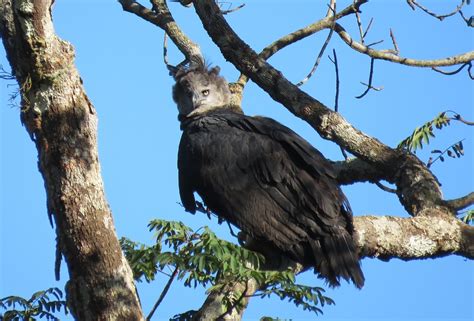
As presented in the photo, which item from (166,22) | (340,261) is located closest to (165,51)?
(166,22)

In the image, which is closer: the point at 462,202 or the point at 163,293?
the point at 163,293

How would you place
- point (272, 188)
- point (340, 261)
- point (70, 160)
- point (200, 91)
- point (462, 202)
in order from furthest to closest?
point (200, 91) → point (272, 188) → point (462, 202) → point (340, 261) → point (70, 160)

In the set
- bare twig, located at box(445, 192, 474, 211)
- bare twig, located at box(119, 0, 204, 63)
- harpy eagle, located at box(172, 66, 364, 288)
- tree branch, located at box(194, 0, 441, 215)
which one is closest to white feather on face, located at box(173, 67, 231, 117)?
bare twig, located at box(119, 0, 204, 63)

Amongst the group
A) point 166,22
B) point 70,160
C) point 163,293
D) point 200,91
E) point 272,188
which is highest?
point 166,22

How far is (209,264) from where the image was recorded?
4.09m

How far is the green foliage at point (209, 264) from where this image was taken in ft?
13.3

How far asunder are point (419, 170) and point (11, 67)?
3.21 metres

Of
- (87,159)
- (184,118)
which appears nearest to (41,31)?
(87,159)

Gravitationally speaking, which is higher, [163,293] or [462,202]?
[462,202]

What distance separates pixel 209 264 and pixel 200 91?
12.1 ft

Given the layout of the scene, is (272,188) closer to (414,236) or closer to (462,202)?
(414,236)

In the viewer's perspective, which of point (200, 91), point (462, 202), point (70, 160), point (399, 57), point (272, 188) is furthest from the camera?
point (200, 91)

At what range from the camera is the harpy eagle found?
5.69 meters

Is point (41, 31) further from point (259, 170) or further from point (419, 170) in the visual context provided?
point (419, 170)
